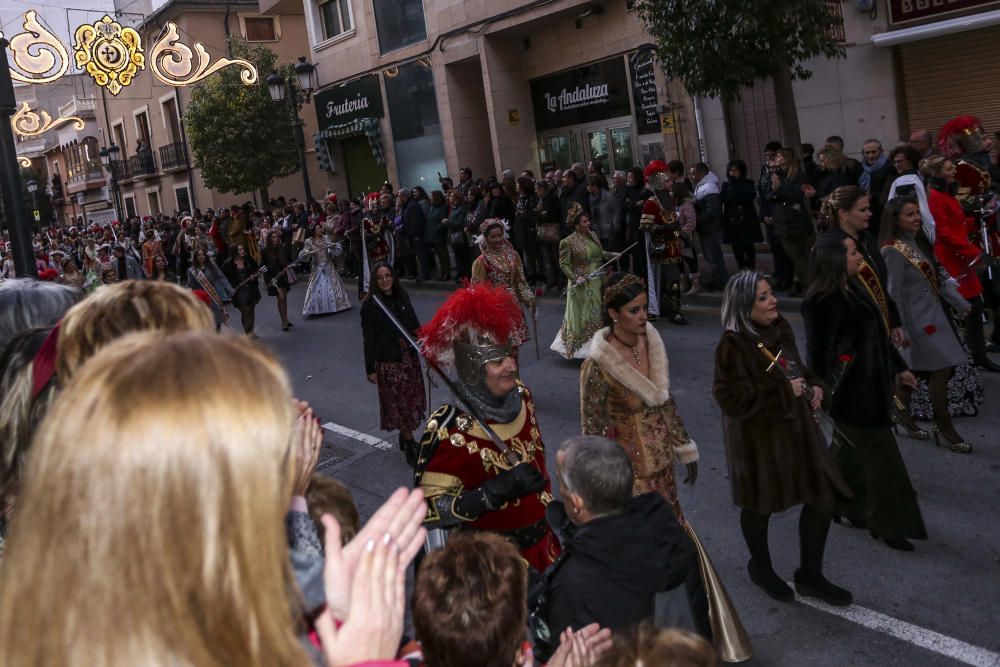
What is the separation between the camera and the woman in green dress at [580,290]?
9.49m

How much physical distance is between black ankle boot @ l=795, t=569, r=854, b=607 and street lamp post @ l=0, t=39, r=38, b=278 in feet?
16.0

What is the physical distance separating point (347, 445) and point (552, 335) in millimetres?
3859

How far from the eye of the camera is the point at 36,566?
110 cm

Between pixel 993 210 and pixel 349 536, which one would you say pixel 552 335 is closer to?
pixel 993 210

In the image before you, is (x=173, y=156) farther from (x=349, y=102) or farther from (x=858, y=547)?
(x=858, y=547)

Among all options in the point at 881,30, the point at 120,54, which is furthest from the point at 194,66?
the point at 881,30

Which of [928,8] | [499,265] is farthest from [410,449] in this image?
[928,8]

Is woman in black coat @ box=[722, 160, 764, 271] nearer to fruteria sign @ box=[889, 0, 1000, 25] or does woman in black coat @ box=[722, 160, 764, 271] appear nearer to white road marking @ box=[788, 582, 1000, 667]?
fruteria sign @ box=[889, 0, 1000, 25]

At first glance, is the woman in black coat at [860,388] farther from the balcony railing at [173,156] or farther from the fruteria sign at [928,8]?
the balcony railing at [173,156]

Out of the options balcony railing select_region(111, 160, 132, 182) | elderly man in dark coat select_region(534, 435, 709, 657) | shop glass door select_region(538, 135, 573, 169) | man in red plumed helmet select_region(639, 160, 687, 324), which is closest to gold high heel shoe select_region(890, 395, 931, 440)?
elderly man in dark coat select_region(534, 435, 709, 657)

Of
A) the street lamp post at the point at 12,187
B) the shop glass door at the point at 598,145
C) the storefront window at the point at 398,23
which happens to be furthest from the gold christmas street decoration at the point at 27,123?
the storefront window at the point at 398,23

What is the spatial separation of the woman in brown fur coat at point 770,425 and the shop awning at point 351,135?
21635 mm

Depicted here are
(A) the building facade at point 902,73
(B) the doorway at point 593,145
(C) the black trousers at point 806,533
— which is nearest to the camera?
(C) the black trousers at point 806,533

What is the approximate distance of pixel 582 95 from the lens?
19719 millimetres
